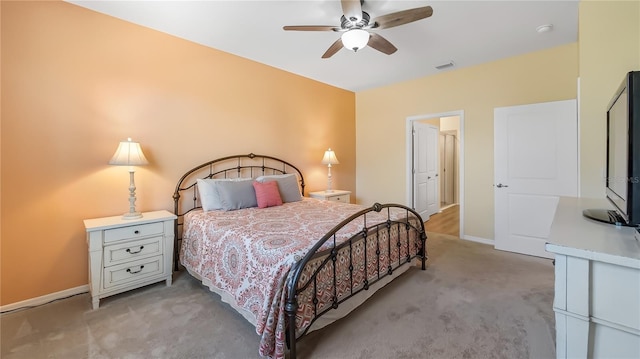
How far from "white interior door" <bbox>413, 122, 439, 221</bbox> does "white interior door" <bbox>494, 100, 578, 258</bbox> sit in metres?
1.49

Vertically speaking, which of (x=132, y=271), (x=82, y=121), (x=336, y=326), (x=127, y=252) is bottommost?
(x=336, y=326)

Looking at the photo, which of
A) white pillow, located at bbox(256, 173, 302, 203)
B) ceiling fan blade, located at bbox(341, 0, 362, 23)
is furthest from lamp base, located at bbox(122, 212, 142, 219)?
ceiling fan blade, located at bbox(341, 0, 362, 23)

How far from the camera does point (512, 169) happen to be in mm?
3697

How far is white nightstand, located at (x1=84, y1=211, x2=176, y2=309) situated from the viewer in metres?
2.31

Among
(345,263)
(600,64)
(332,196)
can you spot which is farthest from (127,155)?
(600,64)

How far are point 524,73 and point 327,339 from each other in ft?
13.7

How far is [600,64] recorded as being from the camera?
2174 mm

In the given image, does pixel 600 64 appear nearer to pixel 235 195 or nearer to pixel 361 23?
pixel 361 23

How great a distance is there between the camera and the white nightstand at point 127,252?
7.59ft

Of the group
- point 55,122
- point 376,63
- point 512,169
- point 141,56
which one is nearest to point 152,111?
point 141,56

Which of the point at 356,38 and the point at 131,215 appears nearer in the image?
the point at 356,38

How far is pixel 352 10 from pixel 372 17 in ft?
1.96

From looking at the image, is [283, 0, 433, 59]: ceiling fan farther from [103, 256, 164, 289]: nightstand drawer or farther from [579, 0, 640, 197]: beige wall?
[103, 256, 164, 289]: nightstand drawer

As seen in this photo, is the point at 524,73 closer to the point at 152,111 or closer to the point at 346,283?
the point at 346,283
